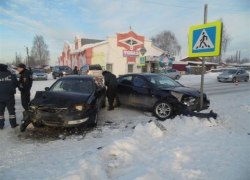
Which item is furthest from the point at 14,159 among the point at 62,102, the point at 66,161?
the point at 62,102

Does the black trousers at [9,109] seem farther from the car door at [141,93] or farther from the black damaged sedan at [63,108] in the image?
the car door at [141,93]

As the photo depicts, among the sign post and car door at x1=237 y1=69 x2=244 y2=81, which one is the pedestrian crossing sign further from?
car door at x1=237 y1=69 x2=244 y2=81

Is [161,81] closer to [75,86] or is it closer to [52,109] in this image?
[75,86]

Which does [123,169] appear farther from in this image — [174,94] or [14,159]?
[174,94]

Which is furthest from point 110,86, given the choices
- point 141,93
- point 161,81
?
point 161,81

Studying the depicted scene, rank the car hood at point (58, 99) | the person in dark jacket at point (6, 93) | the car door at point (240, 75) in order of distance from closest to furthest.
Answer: the car hood at point (58, 99) < the person in dark jacket at point (6, 93) < the car door at point (240, 75)

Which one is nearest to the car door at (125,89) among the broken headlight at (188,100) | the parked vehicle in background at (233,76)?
the broken headlight at (188,100)

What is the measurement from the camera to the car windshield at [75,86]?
8.03 meters

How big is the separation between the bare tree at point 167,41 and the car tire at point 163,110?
81852 mm

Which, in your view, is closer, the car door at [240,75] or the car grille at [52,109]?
the car grille at [52,109]

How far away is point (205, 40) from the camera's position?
7.23m

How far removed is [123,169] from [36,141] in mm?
2726

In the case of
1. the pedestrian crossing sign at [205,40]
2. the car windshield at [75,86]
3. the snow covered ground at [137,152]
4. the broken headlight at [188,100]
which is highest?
the pedestrian crossing sign at [205,40]

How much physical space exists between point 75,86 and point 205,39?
4.17m
